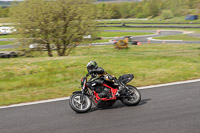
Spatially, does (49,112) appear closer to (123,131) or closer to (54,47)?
(123,131)

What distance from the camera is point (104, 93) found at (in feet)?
23.2

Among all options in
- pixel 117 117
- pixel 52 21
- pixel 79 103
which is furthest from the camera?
pixel 52 21

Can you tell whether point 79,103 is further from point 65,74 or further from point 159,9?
point 159,9

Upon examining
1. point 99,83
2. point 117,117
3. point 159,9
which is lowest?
point 117,117

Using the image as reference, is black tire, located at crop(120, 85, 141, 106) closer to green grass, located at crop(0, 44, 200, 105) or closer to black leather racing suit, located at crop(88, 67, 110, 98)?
black leather racing suit, located at crop(88, 67, 110, 98)

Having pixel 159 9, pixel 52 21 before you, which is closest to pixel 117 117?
pixel 52 21

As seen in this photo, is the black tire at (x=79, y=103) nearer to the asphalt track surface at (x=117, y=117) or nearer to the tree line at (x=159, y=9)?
the asphalt track surface at (x=117, y=117)

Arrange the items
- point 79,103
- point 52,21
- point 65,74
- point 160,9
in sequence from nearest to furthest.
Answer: point 79,103, point 65,74, point 52,21, point 160,9

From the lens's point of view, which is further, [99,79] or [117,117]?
[99,79]

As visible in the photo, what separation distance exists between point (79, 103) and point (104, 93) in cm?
69

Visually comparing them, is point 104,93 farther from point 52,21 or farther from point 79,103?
point 52,21

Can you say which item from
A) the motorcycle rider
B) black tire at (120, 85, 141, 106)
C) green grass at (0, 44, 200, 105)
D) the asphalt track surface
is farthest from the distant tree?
black tire at (120, 85, 141, 106)

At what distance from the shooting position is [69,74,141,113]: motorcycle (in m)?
6.99

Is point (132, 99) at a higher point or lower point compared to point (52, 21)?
lower
